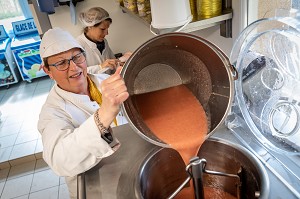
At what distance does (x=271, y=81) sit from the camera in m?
0.94

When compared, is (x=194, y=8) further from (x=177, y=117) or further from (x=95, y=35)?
(x=95, y=35)

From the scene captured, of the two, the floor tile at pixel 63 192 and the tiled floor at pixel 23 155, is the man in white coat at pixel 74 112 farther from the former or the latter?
the tiled floor at pixel 23 155

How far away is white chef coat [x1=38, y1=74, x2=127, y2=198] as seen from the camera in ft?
3.09

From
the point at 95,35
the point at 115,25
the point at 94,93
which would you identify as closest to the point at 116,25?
the point at 115,25

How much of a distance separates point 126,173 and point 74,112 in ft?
1.72

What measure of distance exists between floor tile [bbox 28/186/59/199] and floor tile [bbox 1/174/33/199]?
110mm

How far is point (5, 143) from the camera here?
11.1 feet

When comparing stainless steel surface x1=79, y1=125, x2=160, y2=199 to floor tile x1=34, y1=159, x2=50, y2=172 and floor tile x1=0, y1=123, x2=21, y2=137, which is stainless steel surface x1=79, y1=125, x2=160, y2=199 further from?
floor tile x1=0, y1=123, x2=21, y2=137

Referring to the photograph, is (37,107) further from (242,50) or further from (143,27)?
(242,50)

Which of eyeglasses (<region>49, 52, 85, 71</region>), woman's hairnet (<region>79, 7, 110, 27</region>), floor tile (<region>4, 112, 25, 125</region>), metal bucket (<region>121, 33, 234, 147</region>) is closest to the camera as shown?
metal bucket (<region>121, 33, 234, 147</region>)

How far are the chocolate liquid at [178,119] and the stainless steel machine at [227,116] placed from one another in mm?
26

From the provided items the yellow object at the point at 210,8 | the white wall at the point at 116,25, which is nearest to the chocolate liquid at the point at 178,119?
the yellow object at the point at 210,8

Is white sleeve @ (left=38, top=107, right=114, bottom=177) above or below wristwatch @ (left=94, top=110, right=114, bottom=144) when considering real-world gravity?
below

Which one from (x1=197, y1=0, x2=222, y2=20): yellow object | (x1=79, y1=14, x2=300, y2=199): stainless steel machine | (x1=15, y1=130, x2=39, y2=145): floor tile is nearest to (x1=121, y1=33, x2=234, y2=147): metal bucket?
(x1=79, y1=14, x2=300, y2=199): stainless steel machine
